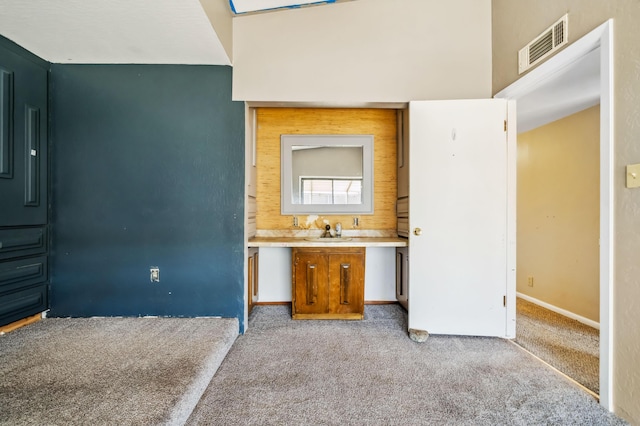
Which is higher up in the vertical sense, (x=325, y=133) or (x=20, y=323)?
(x=325, y=133)

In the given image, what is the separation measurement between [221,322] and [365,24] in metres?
2.79

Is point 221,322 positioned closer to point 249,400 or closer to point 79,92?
point 249,400

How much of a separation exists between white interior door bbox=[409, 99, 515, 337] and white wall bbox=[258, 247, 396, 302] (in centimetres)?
76

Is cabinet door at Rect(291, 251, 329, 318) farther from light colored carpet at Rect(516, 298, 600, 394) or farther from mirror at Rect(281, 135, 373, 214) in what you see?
light colored carpet at Rect(516, 298, 600, 394)

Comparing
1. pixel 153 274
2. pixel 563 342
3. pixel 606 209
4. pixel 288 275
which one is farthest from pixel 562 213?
pixel 153 274

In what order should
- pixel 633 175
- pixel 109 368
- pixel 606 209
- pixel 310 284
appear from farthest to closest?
pixel 310 284, pixel 109 368, pixel 606 209, pixel 633 175

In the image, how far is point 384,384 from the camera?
1.73m

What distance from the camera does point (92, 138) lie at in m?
2.36

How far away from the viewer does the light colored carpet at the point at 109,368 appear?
50.7 inches

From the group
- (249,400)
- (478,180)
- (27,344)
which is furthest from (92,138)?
(478,180)

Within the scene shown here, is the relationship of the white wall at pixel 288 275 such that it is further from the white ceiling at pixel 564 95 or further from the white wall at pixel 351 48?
the white ceiling at pixel 564 95

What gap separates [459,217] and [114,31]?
9.65ft

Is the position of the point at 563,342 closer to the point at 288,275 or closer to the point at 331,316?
the point at 331,316

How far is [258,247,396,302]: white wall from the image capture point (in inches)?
124
